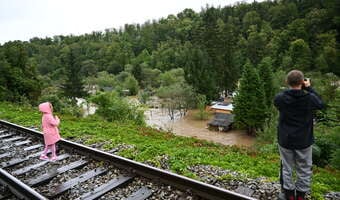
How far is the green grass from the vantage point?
14.5ft

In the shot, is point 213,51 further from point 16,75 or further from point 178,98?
point 16,75

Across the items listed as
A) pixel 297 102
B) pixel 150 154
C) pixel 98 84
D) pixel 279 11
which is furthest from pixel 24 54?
pixel 279 11

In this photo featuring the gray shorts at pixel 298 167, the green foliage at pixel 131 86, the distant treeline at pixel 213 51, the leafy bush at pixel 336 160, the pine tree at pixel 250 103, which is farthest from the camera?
the green foliage at pixel 131 86

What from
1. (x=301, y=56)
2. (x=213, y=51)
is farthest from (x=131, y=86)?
(x=301, y=56)

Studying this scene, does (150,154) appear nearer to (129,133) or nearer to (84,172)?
(84,172)

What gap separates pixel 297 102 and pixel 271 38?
6855 centimetres

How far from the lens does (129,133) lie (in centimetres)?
726

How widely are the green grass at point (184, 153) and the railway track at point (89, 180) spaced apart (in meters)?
0.55

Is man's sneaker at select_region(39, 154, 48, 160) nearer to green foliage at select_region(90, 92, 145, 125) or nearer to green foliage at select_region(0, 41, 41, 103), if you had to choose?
green foliage at select_region(0, 41, 41, 103)

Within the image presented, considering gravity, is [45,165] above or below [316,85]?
above

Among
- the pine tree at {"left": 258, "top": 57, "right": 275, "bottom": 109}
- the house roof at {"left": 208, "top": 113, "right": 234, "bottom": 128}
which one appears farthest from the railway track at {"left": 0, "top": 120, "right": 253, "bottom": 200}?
the pine tree at {"left": 258, "top": 57, "right": 275, "bottom": 109}

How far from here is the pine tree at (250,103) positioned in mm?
31109

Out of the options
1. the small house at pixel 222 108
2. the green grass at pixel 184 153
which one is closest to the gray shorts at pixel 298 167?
the green grass at pixel 184 153

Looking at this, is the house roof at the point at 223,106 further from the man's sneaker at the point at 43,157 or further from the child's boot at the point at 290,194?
the child's boot at the point at 290,194
